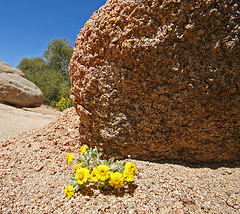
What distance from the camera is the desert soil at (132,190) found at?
161 centimetres

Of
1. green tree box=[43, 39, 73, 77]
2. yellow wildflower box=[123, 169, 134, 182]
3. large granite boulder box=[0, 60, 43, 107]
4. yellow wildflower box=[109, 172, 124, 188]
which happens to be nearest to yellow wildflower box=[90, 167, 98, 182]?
yellow wildflower box=[109, 172, 124, 188]

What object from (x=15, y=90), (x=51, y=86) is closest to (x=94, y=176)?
(x=15, y=90)

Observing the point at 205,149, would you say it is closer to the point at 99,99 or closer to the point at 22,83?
the point at 99,99

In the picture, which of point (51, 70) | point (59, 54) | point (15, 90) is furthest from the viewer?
point (59, 54)

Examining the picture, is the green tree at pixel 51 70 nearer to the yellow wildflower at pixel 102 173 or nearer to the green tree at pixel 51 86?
the green tree at pixel 51 86

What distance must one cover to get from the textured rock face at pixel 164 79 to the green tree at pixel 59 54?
2016cm

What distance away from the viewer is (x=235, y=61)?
75.0 inches

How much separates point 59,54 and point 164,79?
21959mm

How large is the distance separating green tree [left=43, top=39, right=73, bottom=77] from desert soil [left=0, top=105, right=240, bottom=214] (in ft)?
66.2

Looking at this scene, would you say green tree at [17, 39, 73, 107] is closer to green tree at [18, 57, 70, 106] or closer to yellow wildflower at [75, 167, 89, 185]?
green tree at [18, 57, 70, 106]

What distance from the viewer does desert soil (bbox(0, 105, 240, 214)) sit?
1614 millimetres

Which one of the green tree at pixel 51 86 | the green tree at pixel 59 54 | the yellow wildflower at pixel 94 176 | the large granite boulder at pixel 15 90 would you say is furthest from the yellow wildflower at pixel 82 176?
the green tree at pixel 59 54

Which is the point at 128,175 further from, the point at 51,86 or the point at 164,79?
the point at 51,86

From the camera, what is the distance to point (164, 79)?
2016 millimetres
